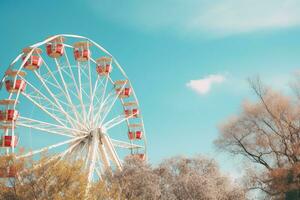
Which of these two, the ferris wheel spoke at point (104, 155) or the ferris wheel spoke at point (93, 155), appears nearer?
the ferris wheel spoke at point (93, 155)

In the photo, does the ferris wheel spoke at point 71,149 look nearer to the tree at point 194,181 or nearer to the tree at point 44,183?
the tree at point 194,181

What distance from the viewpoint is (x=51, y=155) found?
78.8 feet

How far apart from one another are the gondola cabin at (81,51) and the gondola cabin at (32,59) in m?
3.10

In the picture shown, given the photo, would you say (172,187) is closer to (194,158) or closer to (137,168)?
(137,168)

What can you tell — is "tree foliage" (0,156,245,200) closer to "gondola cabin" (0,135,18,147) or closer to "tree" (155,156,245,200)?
Result: "tree" (155,156,245,200)

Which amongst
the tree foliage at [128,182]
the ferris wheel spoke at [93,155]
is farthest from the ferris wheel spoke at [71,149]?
the tree foliage at [128,182]

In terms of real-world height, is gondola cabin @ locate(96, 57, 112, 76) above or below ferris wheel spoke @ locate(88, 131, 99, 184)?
above

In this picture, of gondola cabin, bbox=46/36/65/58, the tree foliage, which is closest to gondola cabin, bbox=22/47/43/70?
gondola cabin, bbox=46/36/65/58

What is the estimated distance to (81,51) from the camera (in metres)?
33.2

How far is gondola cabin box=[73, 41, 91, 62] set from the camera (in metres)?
33.1

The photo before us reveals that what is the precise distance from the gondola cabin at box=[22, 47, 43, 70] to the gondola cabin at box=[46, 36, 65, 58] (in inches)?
35.1

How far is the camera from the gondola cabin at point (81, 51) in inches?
1302

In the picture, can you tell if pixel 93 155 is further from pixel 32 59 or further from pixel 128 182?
pixel 32 59

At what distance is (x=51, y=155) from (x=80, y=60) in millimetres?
10897
